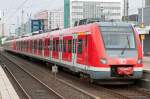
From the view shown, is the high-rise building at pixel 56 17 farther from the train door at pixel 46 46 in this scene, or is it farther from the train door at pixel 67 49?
the train door at pixel 67 49

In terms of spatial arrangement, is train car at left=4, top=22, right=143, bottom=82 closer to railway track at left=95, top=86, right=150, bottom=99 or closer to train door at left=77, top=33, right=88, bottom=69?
train door at left=77, top=33, right=88, bottom=69

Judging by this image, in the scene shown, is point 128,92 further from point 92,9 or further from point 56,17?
point 56,17

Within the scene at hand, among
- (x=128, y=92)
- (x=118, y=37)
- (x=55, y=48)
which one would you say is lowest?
(x=128, y=92)

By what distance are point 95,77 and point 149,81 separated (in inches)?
83.4

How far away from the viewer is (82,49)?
18406 millimetres

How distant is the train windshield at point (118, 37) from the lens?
55.7ft

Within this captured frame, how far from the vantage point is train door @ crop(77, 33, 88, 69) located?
701 inches

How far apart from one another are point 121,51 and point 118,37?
747 mm

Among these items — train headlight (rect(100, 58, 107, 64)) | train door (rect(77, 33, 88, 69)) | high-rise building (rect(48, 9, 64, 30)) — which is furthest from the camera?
high-rise building (rect(48, 9, 64, 30))

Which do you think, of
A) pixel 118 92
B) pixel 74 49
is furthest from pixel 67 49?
pixel 118 92

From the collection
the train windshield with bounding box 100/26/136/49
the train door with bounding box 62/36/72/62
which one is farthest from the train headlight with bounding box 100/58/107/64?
the train door with bounding box 62/36/72/62

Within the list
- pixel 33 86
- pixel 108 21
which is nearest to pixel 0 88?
pixel 33 86

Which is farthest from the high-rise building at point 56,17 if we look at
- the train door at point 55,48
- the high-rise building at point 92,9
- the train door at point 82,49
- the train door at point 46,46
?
the train door at point 82,49

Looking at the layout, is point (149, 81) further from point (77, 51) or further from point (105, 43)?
point (77, 51)
